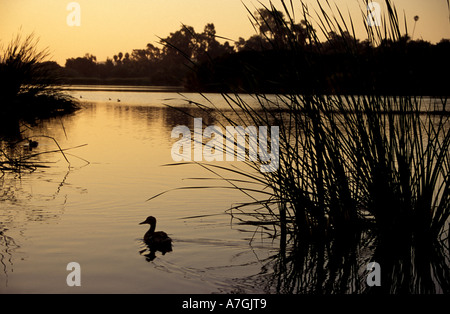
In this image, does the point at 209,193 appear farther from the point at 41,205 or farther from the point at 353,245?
the point at 353,245

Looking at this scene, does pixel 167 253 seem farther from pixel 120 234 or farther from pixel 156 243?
pixel 120 234

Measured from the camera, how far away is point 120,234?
16.7 feet

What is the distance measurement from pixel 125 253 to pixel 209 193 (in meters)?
2.36

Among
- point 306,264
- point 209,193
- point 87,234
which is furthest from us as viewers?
point 209,193

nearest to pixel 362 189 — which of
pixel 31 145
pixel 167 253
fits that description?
pixel 167 253

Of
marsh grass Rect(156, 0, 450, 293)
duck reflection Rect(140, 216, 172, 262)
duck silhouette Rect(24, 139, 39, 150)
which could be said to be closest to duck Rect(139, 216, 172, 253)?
duck reflection Rect(140, 216, 172, 262)

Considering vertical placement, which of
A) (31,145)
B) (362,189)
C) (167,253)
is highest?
(31,145)

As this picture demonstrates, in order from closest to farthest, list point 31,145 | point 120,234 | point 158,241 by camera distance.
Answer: point 158,241 → point 120,234 → point 31,145

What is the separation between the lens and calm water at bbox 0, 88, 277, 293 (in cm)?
396

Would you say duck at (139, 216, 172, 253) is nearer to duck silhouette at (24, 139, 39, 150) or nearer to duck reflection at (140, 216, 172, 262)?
duck reflection at (140, 216, 172, 262)

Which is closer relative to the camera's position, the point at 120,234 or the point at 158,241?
the point at 158,241

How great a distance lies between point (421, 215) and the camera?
15.2ft
